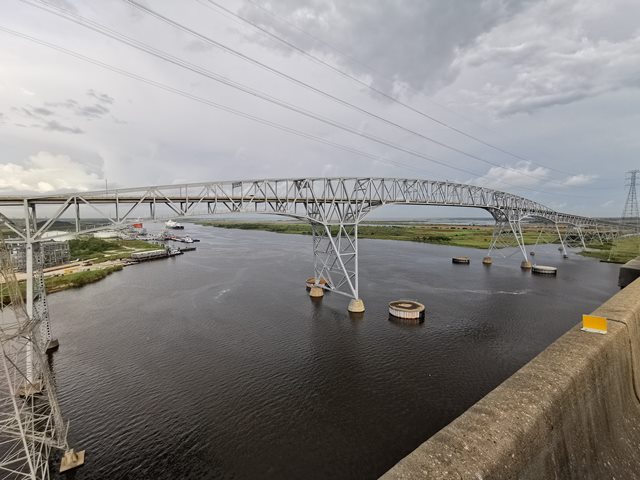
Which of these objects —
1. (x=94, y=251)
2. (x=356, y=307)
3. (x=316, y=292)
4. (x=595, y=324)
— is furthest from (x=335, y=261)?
(x=94, y=251)

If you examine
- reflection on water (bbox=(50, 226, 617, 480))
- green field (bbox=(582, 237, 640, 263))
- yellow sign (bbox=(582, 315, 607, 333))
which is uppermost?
yellow sign (bbox=(582, 315, 607, 333))

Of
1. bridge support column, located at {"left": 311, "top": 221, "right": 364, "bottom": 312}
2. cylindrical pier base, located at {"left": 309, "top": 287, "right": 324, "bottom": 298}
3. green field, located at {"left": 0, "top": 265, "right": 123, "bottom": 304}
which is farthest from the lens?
green field, located at {"left": 0, "top": 265, "right": 123, "bottom": 304}

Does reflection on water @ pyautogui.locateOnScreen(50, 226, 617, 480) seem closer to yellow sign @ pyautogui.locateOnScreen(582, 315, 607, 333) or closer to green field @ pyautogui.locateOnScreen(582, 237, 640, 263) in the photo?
yellow sign @ pyautogui.locateOnScreen(582, 315, 607, 333)

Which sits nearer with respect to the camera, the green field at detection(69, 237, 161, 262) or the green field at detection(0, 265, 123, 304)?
the green field at detection(0, 265, 123, 304)

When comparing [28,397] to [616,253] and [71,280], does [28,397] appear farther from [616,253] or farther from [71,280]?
[616,253]

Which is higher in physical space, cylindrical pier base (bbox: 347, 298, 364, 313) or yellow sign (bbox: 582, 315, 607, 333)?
yellow sign (bbox: 582, 315, 607, 333)

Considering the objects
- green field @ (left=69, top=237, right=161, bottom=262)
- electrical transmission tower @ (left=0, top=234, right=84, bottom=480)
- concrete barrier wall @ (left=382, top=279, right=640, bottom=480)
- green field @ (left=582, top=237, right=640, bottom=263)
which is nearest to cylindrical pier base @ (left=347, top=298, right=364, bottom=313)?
concrete barrier wall @ (left=382, top=279, right=640, bottom=480)

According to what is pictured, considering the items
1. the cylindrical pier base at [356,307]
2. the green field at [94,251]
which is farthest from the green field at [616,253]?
the green field at [94,251]
